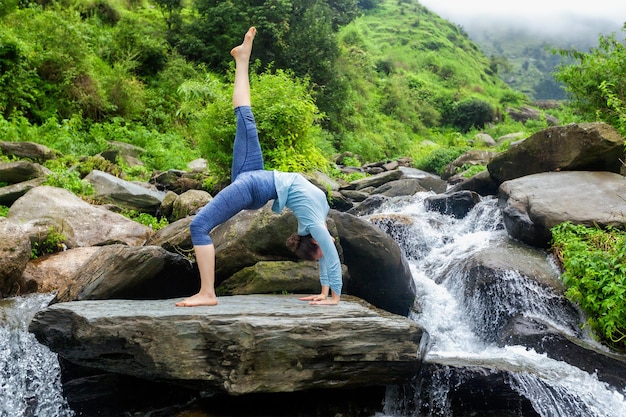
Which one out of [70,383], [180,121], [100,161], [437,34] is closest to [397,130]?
[180,121]

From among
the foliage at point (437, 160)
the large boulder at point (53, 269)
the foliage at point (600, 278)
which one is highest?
the foliage at point (600, 278)

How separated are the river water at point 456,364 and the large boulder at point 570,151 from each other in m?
3.81

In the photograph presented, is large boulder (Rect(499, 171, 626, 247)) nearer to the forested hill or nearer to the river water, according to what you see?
the river water

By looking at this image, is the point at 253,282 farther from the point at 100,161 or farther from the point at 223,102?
the point at 100,161

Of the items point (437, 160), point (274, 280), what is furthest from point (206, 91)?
point (437, 160)

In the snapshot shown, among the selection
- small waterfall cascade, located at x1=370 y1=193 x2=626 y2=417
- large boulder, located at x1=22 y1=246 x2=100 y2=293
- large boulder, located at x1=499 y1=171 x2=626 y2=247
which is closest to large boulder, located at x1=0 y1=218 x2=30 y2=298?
large boulder, located at x1=22 y1=246 x2=100 y2=293

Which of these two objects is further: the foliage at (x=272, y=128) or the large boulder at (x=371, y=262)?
the foliage at (x=272, y=128)

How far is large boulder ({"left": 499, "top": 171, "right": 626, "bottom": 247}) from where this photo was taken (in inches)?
342

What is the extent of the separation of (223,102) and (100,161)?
478cm

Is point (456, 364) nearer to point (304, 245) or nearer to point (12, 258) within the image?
point (304, 245)

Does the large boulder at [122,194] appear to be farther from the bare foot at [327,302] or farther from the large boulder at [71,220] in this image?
the bare foot at [327,302]

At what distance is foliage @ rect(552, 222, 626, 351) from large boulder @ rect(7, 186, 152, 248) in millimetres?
7376

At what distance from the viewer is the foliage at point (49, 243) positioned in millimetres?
8352

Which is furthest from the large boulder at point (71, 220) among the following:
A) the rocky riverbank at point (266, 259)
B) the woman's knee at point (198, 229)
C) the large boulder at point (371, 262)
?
the woman's knee at point (198, 229)
